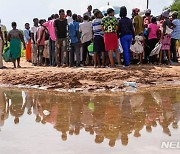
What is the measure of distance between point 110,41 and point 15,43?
3352 millimetres

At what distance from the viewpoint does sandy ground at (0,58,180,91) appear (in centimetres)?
890

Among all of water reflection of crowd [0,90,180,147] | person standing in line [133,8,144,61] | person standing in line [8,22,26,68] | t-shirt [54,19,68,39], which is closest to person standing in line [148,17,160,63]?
person standing in line [133,8,144,61]

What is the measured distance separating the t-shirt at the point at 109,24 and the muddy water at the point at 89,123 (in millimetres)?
2262

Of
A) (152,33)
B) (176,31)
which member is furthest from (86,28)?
(176,31)

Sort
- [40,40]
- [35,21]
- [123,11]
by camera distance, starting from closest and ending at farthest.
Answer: [123,11] < [40,40] < [35,21]

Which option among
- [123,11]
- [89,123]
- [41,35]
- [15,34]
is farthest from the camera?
[41,35]

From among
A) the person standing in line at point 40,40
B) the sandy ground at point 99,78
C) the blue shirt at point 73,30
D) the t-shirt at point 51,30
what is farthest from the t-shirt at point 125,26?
the person standing in line at point 40,40

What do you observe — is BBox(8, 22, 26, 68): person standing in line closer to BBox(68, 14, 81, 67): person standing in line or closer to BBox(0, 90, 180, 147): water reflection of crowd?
BBox(68, 14, 81, 67): person standing in line

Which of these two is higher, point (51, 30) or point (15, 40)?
point (51, 30)

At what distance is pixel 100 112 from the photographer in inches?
244

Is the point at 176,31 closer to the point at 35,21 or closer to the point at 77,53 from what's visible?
the point at 77,53

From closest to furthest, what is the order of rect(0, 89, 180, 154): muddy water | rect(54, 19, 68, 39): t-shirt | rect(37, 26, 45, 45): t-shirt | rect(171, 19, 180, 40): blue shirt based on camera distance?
rect(0, 89, 180, 154): muddy water < rect(54, 19, 68, 39): t-shirt < rect(171, 19, 180, 40): blue shirt < rect(37, 26, 45, 45): t-shirt

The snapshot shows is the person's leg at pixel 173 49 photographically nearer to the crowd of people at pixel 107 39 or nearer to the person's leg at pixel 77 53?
the crowd of people at pixel 107 39

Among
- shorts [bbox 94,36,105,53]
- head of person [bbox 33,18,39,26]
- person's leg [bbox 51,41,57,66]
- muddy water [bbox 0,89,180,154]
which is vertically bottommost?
muddy water [bbox 0,89,180,154]
